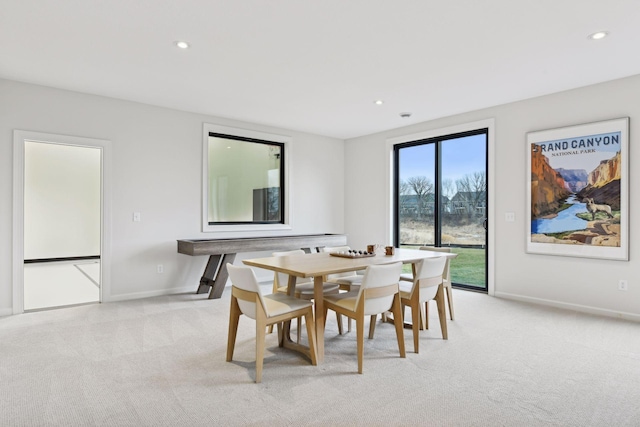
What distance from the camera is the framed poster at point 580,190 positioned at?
4.04 meters

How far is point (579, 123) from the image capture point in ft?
14.2

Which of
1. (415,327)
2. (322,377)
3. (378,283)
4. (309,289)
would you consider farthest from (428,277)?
(322,377)

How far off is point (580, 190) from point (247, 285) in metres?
3.95

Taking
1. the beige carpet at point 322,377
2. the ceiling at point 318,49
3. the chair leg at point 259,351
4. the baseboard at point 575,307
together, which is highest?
the ceiling at point 318,49

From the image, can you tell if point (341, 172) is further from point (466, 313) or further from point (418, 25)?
point (418, 25)

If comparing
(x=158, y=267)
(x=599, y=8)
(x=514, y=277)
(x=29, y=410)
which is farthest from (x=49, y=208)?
(x=599, y=8)

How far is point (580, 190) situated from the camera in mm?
4320

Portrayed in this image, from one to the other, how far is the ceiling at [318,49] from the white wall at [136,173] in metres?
0.24

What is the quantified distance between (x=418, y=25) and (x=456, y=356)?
257cm

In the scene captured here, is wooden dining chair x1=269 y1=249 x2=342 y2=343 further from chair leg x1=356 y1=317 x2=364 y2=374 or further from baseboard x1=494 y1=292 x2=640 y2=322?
baseboard x1=494 y1=292 x2=640 y2=322

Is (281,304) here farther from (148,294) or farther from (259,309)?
(148,294)

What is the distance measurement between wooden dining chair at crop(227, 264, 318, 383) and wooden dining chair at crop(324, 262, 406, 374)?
0.85ft

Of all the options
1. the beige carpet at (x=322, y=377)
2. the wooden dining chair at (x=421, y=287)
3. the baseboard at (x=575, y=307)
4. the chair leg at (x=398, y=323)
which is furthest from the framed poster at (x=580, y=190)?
the chair leg at (x=398, y=323)

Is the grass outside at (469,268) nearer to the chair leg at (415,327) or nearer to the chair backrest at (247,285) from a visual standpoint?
the chair leg at (415,327)
